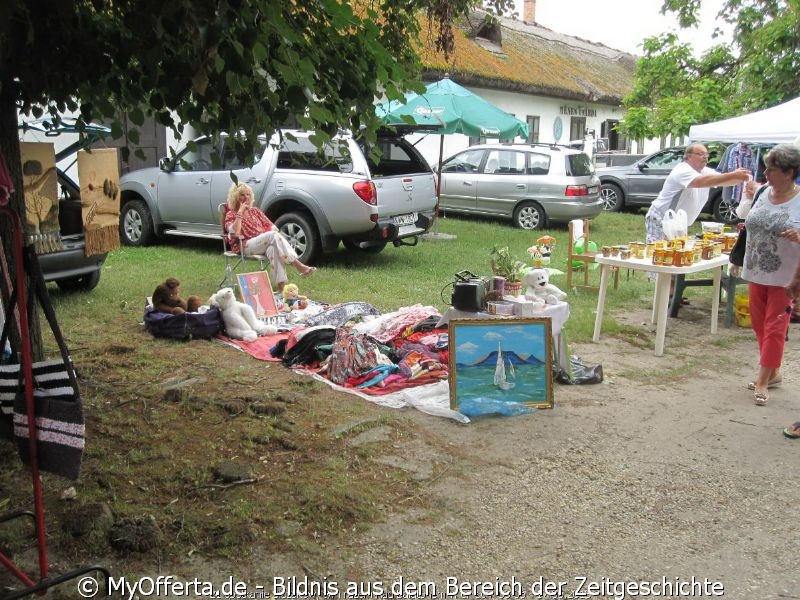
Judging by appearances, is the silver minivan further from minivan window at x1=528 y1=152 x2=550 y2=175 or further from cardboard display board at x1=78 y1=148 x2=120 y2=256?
cardboard display board at x1=78 y1=148 x2=120 y2=256

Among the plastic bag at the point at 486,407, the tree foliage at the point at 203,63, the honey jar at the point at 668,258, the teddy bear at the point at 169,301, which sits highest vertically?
the tree foliage at the point at 203,63

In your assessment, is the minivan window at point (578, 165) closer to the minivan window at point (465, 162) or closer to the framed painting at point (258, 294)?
the minivan window at point (465, 162)

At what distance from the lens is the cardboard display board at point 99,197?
7035 millimetres

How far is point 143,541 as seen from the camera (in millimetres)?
3320

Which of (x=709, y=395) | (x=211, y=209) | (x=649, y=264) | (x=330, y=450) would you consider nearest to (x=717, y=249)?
(x=649, y=264)

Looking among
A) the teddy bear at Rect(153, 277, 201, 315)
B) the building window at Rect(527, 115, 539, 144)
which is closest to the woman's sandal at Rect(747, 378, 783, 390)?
the teddy bear at Rect(153, 277, 201, 315)

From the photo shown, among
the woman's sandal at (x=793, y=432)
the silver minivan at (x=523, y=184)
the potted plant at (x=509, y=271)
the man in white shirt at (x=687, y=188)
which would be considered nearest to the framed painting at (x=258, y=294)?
the potted plant at (x=509, y=271)

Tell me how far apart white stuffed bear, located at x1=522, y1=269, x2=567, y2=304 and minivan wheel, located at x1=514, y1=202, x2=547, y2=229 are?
901 centimetres

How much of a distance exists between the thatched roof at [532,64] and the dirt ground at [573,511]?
450 inches

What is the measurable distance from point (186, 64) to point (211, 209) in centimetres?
732

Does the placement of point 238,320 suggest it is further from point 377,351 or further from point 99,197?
point 99,197

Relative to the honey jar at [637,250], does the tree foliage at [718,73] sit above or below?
above

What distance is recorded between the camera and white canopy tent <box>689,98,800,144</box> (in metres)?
9.52

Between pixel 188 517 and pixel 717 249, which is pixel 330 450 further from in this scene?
pixel 717 249
